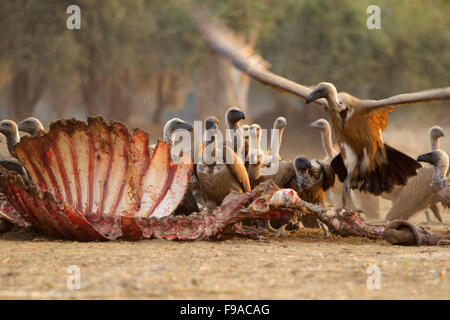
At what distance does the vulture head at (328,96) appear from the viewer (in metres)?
7.02

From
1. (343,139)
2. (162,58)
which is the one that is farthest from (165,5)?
(343,139)

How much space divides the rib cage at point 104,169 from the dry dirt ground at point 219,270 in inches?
21.9

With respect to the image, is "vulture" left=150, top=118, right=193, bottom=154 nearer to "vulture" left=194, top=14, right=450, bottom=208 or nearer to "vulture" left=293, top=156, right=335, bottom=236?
"vulture" left=194, top=14, right=450, bottom=208

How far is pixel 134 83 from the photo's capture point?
1275 inches

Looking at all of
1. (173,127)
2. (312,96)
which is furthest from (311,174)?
(173,127)

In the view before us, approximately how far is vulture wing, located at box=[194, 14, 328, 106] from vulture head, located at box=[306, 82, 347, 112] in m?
0.29

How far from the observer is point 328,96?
7051 millimetres

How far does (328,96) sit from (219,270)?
303cm

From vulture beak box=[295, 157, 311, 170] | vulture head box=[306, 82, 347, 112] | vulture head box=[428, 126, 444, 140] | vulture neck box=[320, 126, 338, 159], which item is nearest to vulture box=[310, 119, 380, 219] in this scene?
vulture neck box=[320, 126, 338, 159]

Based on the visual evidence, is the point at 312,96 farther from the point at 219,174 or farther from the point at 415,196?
the point at 415,196

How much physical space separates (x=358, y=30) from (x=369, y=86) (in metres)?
2.10

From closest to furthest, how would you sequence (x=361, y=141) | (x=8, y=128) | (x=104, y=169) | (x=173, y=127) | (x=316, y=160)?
(x=104, y=169) → (x=361, y=141) → (x=316, y=160) → (x=8, y=128) → (x=173, y=127)

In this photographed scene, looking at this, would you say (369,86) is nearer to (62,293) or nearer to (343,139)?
(343,139)

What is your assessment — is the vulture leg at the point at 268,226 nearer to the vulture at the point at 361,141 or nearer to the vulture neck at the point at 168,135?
the vulture at the point at 361,141
